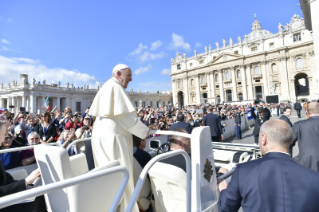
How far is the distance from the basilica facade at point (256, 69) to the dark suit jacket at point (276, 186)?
37.6 meters

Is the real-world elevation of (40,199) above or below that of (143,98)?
below

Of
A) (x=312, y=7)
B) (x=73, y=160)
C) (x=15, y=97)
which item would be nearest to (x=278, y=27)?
(x=312, y=7)

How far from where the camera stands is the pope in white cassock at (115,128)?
202 centimetres

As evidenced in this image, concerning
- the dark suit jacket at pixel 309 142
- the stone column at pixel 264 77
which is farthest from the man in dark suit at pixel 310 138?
the stone column at pixel 264 77

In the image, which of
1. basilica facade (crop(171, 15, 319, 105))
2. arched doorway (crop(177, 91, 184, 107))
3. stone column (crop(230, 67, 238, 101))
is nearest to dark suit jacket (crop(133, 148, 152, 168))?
basilica facade (crop(171, 15, 319, 105))

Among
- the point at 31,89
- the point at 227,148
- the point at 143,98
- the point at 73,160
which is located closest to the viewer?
the point at 73,160

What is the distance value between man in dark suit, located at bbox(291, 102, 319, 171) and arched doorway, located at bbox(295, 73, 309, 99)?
42166 millimetres

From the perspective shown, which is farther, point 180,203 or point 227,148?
point 227,148

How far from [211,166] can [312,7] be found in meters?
10.8

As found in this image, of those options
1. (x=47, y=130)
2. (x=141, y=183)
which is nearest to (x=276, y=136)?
(x=141, y=183)

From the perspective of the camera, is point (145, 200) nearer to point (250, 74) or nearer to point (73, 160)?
point (73, 160)

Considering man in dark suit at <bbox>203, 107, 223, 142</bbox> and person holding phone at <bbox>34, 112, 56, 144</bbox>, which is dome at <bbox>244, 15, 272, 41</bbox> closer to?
man in dark suit at <bbox>203, 107, 223, 142</bbox>

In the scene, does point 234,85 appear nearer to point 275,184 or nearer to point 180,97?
point 180,97

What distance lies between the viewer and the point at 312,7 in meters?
8.27
